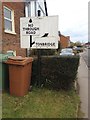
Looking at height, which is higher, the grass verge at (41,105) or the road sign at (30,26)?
the road sign at (30,26)

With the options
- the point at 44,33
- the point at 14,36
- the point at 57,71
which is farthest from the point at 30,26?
the point at 14,36

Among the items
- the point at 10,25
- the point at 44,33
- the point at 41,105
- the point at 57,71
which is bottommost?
the point at 41,105

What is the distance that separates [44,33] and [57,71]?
1349mm

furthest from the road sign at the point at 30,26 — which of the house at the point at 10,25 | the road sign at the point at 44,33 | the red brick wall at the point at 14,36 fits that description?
the red brick wall at the point at 14,36

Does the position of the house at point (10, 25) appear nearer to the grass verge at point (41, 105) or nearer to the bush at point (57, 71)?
the bush at point (57, 71)

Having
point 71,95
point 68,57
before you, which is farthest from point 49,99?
point 68,57

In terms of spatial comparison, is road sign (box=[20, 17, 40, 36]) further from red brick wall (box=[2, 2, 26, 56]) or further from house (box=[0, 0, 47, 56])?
red brick wall (box=[2, 2, 26, 56])

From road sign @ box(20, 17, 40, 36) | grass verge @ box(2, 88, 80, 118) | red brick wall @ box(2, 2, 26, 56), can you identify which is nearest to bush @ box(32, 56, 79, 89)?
grass verge @ box(2, 88, 80, 118)

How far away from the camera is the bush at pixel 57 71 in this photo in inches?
320

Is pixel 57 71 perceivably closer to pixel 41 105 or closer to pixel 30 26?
pixel 30 26

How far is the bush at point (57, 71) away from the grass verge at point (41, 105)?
377 mm

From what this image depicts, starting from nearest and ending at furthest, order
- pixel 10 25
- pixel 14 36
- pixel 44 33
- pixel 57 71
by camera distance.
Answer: pixel 44 33 → pixel 57 71 → pixel 10 25 → pixel 14 36

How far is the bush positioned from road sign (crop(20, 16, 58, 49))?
1.61ft

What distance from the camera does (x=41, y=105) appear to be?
21.3 feet
